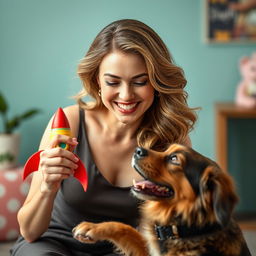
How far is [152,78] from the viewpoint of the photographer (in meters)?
1.56

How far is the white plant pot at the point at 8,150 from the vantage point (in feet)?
10.5

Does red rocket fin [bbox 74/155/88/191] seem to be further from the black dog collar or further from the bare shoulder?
the bare shoulder

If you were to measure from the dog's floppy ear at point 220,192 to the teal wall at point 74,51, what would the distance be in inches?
91.4

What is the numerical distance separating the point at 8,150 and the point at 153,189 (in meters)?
2.13

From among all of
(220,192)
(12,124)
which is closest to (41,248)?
(220,192)

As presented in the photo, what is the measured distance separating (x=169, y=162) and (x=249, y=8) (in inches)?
98.1

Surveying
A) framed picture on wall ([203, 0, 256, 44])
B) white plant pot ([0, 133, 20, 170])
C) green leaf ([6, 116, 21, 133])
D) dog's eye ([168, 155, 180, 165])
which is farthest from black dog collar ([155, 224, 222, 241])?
framed picture on wall ([203, 0, 256, 44])

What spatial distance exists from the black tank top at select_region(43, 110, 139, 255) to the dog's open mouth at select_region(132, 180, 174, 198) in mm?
428

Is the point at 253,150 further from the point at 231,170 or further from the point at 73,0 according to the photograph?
the point at 73,0

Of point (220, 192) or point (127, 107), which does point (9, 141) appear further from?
point (220, 192)

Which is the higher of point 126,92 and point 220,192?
point 126,92

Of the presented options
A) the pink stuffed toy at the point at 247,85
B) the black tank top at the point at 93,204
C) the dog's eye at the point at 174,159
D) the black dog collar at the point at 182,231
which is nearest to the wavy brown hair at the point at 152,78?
the black tank top at the point at 93,204

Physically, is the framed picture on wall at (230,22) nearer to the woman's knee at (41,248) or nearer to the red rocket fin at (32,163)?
the woman's knee at (41,248)

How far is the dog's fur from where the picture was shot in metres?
1.23
